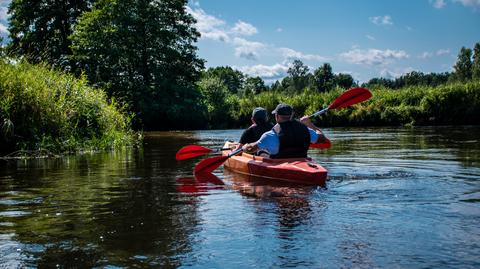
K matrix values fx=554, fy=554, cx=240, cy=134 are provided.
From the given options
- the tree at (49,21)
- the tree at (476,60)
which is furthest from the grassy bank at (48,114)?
the tree at (476,60)

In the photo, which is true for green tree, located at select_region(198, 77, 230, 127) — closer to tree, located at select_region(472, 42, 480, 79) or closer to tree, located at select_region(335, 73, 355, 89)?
tree, located at select_region(472, 42, 480, 79)

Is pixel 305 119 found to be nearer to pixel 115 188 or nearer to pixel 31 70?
pixel 115 188

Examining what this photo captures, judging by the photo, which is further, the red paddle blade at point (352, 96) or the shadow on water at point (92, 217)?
the red paddle blade at point (352, 96)

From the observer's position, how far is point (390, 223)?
5078 mm

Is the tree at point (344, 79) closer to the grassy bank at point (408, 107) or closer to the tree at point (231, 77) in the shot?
the tree at point (231, 77)

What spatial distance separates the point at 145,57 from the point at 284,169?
83.5 feet

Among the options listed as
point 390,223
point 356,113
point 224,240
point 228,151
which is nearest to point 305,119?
point 228,151

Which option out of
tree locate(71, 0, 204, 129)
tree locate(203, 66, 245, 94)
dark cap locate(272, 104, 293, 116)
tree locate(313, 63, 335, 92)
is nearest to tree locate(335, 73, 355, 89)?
tree locate(313, 63, 335, 92)

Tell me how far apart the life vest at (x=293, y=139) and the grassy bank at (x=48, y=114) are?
7.05m

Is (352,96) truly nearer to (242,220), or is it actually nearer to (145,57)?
(242,220)

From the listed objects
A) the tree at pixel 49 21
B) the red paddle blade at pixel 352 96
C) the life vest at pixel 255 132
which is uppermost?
the tree at pixel 49 21

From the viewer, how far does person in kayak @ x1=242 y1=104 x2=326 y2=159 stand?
8016 millimetres

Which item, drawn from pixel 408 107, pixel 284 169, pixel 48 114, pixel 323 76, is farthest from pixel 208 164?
pixel 323 76

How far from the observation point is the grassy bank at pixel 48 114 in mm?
12789
